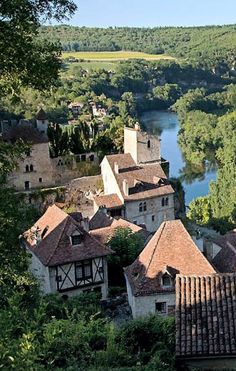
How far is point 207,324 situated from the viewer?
40.7ft

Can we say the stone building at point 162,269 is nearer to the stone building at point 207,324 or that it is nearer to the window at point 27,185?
the stone building at point 207,324

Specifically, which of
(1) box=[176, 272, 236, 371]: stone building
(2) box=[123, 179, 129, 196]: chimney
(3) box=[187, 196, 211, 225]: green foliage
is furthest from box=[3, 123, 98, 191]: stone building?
(1) box=[176, 272, 236, 371]: stone building

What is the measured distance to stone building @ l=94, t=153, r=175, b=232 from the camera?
37125 millimetres

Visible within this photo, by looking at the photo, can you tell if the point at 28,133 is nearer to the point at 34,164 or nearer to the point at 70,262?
the point at 34,164

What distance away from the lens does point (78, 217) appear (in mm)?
32219

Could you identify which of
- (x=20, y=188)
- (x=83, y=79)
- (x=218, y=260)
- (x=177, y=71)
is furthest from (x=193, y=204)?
(x=177, y=71)

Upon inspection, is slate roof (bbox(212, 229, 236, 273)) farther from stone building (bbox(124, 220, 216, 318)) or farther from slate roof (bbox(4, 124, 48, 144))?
slate roof (bbox(4, 124, 48, 144))

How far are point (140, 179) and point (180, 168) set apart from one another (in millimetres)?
39748

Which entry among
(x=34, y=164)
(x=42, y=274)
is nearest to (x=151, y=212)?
(x=34, y=164)

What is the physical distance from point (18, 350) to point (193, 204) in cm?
4777

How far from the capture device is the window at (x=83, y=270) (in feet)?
82.2

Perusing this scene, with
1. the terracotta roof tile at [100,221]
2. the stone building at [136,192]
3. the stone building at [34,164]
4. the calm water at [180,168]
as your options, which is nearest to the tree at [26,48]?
the terracotta roof tile at [100,221]

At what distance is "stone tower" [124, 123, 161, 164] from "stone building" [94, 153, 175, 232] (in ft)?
2.16

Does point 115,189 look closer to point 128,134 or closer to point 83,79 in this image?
point 128,134
